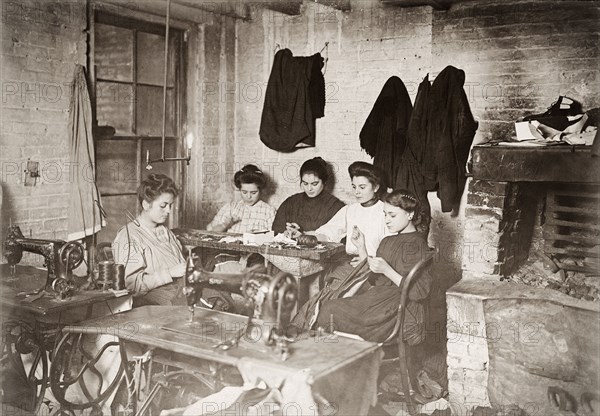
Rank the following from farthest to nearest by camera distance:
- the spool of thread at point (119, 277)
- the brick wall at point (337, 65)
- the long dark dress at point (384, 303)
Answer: the brick wall at point (337, 65)
the long dark dress at point (384, 303)
the spool of thread at point (119, 277)

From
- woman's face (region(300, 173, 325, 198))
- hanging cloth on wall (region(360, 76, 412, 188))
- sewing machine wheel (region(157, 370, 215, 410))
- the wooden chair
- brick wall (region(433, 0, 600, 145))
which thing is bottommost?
sewing machine wheel (region(157, 370, 215, 410))

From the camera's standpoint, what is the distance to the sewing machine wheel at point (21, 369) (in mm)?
3436

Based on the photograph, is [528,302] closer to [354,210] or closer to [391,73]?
[354,210]

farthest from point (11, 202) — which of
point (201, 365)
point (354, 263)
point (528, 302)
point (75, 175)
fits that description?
point (528, 302)

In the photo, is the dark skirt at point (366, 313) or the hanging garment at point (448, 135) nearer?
the dark skirt at point (366, 313)

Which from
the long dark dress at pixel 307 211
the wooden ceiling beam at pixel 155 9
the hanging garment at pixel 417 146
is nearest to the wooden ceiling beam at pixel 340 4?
the hanging garment at pixel 417 146

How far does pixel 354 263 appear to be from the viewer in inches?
192

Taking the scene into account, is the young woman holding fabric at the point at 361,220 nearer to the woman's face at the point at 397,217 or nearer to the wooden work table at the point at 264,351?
the woman's face at the point at 397,217

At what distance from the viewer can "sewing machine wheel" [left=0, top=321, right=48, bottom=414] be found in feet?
11.3

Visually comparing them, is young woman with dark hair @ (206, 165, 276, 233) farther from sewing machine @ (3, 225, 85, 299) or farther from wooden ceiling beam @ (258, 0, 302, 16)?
sewing machine @ (3, 225, 85, 299)

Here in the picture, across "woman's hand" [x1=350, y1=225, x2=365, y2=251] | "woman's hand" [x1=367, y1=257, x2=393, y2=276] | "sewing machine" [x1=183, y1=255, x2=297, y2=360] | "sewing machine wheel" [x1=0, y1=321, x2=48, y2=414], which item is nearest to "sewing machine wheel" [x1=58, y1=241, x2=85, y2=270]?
"sewing machine wheel" [x1=0, y1=321, x2=48, y2=414]

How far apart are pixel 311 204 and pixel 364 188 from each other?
795 mm

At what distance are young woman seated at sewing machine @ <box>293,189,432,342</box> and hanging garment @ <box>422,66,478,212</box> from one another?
2.66ft

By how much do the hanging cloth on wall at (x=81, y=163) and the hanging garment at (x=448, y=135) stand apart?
2.65 meters
